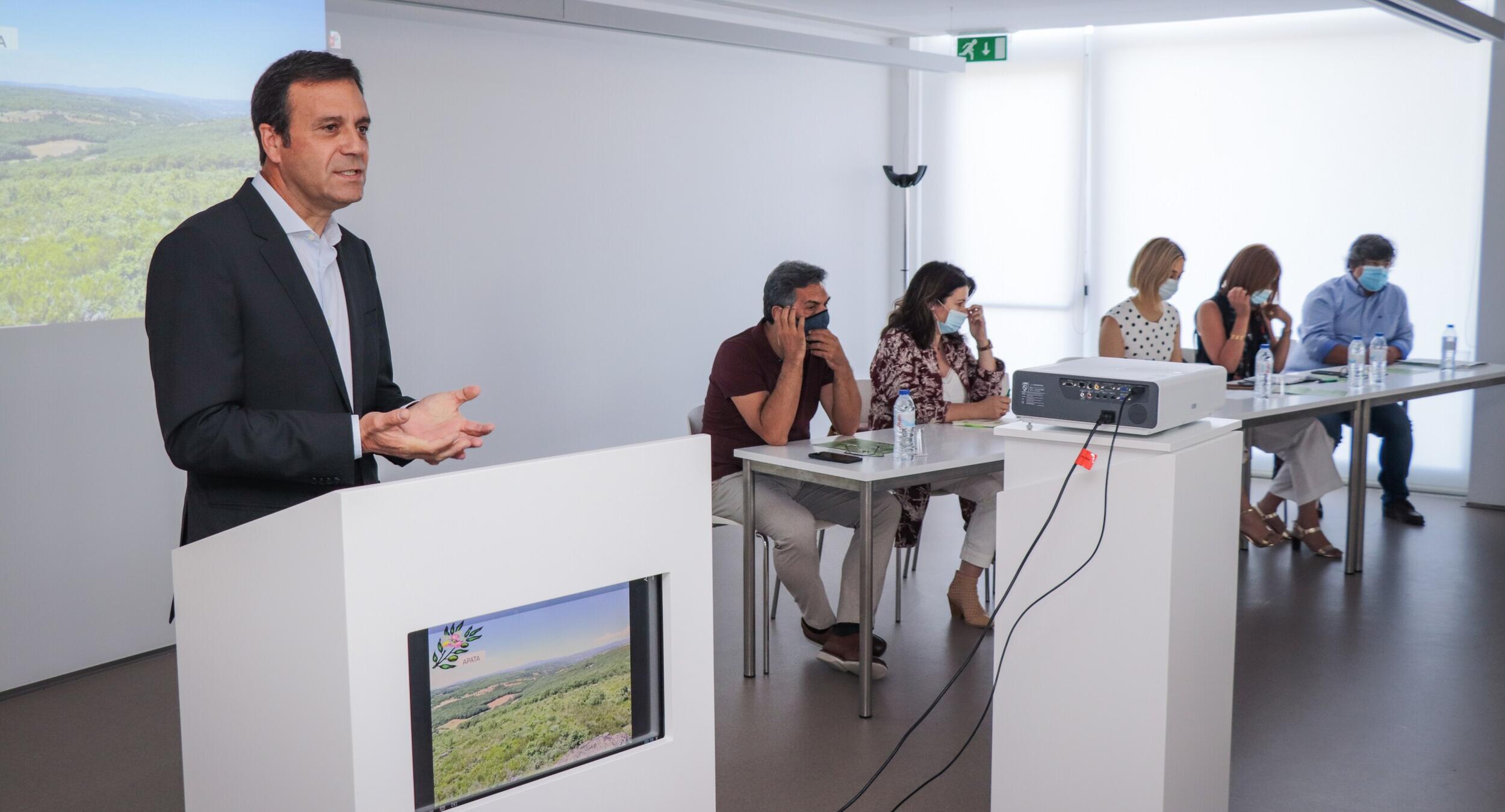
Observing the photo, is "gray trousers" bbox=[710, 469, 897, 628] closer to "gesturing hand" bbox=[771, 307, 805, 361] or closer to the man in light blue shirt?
"gesturing hand" bbox=[771, 307, 805, 361]

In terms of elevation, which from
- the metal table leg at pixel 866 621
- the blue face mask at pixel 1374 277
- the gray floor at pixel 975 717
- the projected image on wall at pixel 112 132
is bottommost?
the gray floor at pixel 975 717

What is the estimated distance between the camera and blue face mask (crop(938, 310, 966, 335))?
4414mm

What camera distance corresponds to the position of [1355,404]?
195 inches

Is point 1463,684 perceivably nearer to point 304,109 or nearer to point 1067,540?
point 1067,540

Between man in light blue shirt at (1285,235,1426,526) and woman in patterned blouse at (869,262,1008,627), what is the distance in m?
2.42

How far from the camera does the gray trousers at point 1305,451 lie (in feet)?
17.3

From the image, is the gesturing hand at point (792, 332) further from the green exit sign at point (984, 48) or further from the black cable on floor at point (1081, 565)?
the green exit sign at point (984, 48)

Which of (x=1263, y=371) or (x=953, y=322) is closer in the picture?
(x=953, y=322)

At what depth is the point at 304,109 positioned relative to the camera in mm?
1830

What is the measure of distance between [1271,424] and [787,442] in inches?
99.5

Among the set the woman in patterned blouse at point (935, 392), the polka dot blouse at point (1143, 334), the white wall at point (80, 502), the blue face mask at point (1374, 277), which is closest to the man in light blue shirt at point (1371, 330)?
the blue face mask at point (1374, 277)

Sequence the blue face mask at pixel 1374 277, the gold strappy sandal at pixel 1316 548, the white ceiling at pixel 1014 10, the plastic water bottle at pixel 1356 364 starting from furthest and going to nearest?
the white ceiling at pixel 1014 10 → the blue face mask at pixel 1374 277 → the gold strappy sandal at pixel 1316 548 → the plastic water bottle at pixel 1356 364

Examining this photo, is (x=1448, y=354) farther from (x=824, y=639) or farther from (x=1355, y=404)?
→ (x=824, y=639)

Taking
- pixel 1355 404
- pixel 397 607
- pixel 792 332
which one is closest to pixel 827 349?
pixel 792 332
